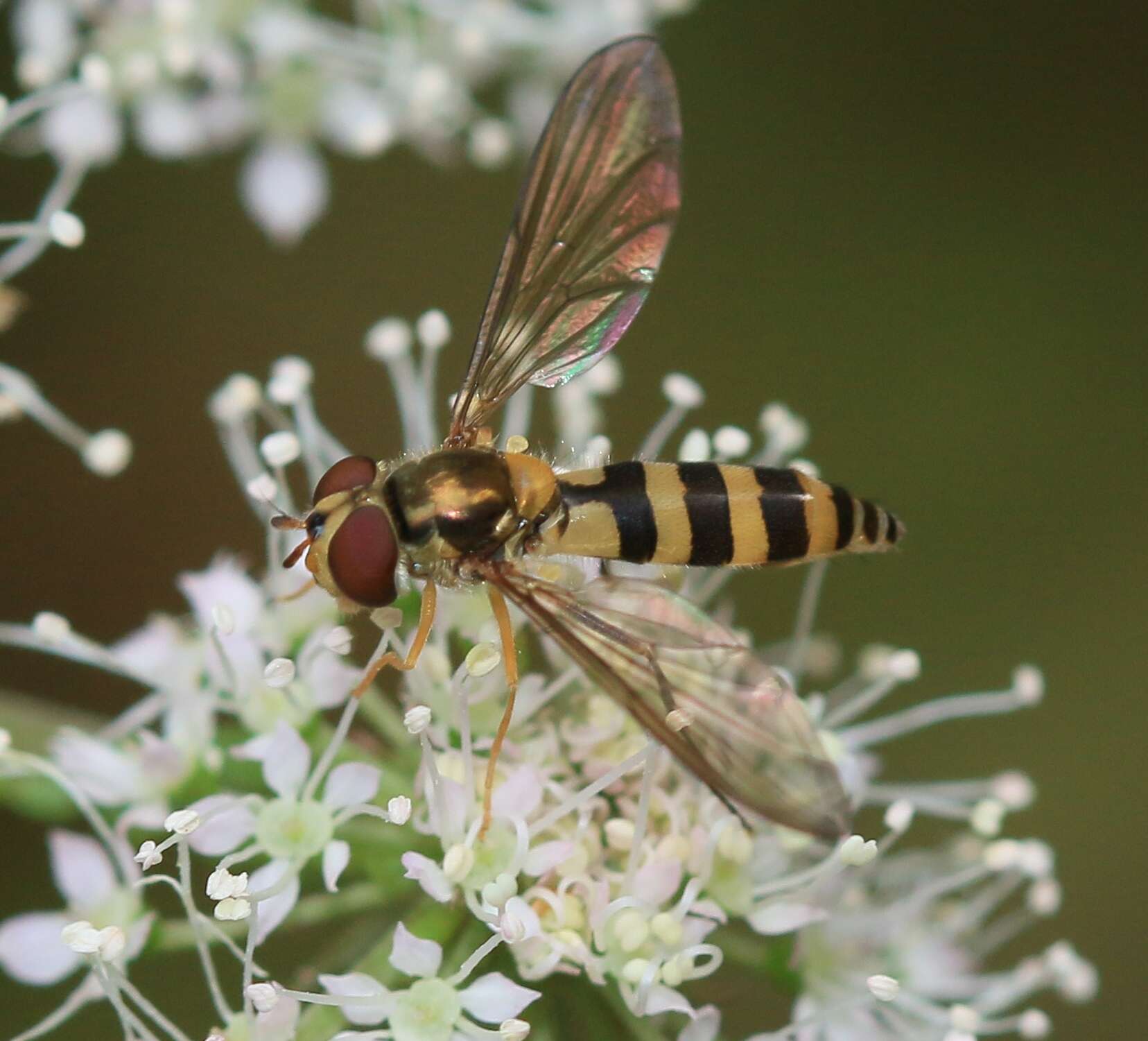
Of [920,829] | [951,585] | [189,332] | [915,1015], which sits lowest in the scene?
[915,1015]

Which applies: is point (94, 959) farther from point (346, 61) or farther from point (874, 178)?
point (874, 178)

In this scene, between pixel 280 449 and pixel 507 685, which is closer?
pixel 507 685

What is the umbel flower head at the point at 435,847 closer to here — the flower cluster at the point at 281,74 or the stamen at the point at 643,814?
the stamen at the point at 643,814

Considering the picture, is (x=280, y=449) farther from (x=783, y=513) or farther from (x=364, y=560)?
(x=783, y=513)

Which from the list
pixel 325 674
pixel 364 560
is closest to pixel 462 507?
pixel 364 560

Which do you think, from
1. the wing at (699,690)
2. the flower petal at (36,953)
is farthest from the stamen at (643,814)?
the flower petal at (36,953)

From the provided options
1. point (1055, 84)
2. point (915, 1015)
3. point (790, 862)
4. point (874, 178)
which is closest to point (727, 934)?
point (790, 862)

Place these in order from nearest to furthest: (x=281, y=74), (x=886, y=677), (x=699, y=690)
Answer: (x=699, y=690) → (x=886, y=677) → (x=281, y=74)

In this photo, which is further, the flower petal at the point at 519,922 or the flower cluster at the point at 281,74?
the flower cluster at the point at 281,74
